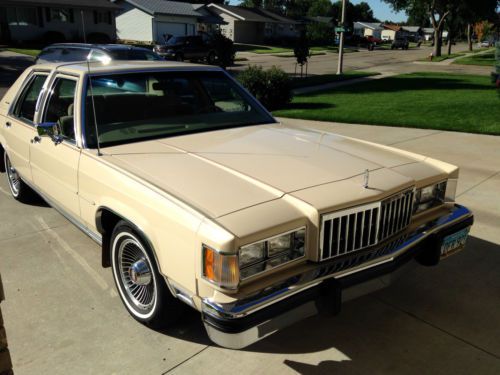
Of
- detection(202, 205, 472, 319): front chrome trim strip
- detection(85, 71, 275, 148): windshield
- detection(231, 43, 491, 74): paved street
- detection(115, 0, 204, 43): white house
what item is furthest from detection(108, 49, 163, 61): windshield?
detection(115, 0, 204, 43): white house

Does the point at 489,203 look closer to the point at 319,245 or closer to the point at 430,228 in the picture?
the point at 430,228

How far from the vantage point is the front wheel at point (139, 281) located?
2.97 metres

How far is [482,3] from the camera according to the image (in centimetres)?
3778

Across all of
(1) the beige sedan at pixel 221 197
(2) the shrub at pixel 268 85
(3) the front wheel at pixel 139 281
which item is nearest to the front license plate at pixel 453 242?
(1) the beige sedan at pixel 221 197

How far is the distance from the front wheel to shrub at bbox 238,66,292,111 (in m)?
10.1

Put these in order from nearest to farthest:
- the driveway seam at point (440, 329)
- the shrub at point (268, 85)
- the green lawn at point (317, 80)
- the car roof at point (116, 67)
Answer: the driveway seam at point (440, 329), the car roof at point (116, 67), the shrub at point (268, 85), the green lawn at point (317, 80)

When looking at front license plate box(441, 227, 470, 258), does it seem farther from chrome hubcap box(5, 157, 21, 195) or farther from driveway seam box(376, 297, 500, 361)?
chrome hubcap box(5, 157, 21, 195)

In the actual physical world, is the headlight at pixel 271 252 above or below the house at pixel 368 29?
below

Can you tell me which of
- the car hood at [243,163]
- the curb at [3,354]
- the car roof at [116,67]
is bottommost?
the curb at [3,354]

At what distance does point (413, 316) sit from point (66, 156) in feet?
9.56

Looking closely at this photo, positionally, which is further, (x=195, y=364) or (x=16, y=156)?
(x=16, y=156)

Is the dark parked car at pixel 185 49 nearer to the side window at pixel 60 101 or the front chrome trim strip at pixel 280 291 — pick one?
the side window at pixel 60 101

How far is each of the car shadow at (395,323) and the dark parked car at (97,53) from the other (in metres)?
10.7

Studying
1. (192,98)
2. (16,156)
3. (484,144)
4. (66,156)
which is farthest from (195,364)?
(484,144)
